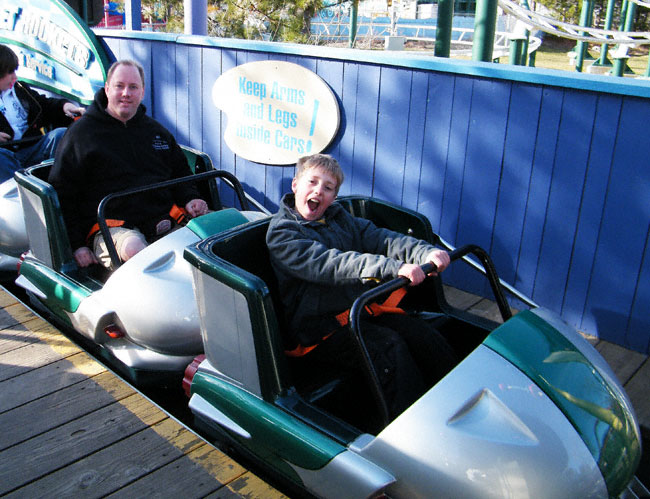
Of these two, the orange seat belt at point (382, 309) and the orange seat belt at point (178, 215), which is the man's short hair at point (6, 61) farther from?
the orange seat belt at point (382, 309)

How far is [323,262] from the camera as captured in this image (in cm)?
194

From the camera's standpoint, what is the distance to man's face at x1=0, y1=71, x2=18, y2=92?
3.62 metres

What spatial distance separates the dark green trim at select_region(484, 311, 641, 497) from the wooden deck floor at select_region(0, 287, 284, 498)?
793mm

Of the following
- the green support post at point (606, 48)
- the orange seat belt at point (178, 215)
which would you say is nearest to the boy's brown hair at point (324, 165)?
the orange seat belt at point (178, 215)

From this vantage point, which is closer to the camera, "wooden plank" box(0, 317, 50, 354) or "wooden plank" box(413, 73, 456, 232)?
"wooden plank" box(0, 317, 50, 354)

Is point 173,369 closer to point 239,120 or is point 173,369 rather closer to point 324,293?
point 324,293

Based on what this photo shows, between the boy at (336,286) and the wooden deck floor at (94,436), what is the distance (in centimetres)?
44

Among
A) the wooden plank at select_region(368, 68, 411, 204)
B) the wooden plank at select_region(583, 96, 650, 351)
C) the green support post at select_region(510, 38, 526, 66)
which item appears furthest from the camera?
the green support post at select_region(510, 38, 526, 66)

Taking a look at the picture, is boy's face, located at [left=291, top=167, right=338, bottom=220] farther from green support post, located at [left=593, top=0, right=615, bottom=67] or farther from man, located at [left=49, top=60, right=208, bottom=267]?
green support post, located at [left=593, top=0, right=615, bottom=67]

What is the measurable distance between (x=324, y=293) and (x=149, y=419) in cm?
74

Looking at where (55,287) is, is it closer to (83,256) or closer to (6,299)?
(83,256)

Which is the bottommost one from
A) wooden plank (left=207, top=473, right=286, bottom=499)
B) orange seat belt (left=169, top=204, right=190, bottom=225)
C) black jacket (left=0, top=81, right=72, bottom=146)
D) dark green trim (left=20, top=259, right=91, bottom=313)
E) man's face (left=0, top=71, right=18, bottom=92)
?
wooden plank (left=207, top=473, right=286, bottom=499)

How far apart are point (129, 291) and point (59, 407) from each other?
46cm

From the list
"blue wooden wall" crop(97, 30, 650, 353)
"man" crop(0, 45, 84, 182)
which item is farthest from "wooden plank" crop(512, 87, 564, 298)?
"man" crop(0, 45, 84, 182)
